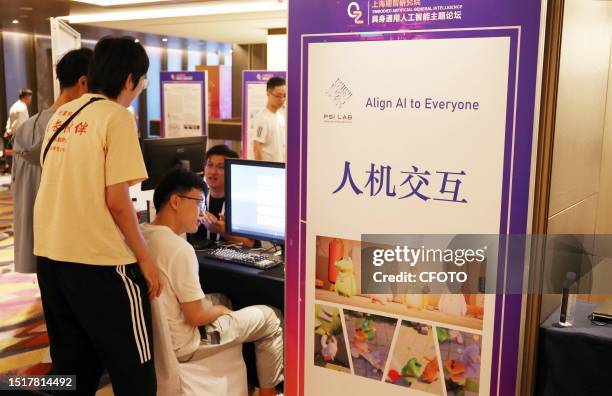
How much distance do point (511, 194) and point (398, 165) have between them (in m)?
0.36

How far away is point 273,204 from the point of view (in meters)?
2.79

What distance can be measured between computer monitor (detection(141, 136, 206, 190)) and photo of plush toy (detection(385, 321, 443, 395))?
2070 mm

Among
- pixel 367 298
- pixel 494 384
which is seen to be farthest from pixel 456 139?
pixel 494 384

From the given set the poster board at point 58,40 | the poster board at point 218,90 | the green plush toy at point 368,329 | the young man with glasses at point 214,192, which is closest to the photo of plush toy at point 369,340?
the green plush toy at point 368,329

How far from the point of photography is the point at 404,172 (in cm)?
188

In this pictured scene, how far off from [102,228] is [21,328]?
2.18 m

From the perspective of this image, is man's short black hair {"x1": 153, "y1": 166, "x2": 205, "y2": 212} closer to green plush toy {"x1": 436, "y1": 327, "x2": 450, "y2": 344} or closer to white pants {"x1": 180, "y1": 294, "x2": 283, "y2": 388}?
white pants {"x1": 180, "y1": 294, "x2": 283, "y2": 388}

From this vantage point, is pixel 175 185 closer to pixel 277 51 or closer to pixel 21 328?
pixel 21 328

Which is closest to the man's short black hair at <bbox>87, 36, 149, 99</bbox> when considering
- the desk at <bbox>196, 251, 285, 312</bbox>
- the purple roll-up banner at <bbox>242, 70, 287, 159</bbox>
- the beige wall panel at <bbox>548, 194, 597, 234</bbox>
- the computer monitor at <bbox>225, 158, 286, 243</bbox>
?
the computer monitor at <bbox>225, 158, 286, 243</bbox>

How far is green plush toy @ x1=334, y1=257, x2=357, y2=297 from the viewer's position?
203 centimetres

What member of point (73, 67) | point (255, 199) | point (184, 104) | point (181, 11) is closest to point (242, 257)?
point (255, 199)

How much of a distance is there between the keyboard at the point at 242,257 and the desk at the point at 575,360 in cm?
123

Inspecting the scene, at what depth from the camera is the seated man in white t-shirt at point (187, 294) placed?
2227mm

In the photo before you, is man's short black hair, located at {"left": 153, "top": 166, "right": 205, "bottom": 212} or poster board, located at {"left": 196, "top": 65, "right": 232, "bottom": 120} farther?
poster board, located at {"left": 196, "top": 65, "right": 232, "bottom": 120}
